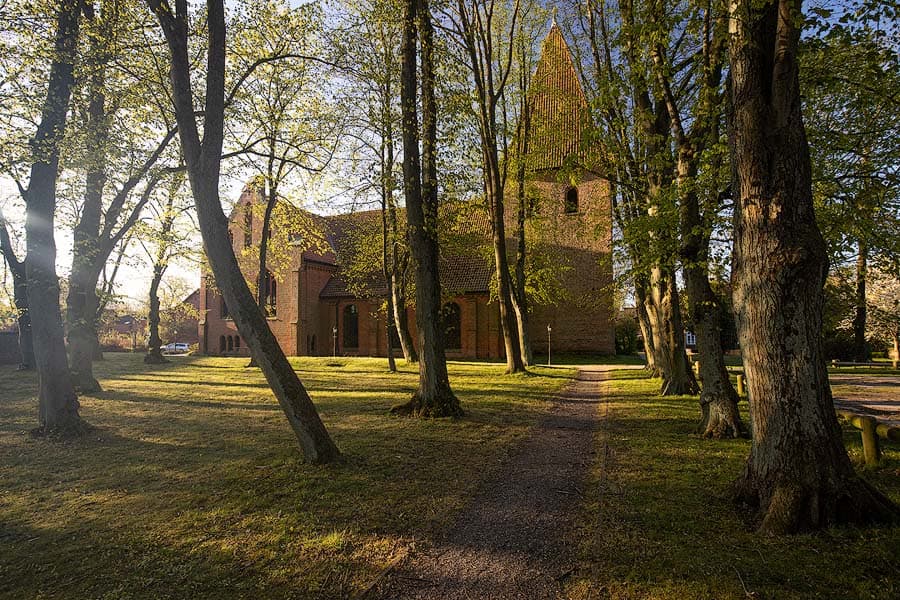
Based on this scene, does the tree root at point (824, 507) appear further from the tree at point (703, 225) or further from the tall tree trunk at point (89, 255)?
the tall tree trunk at point (89, 255)

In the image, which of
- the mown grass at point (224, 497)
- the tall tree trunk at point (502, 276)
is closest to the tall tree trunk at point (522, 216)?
the tall tree trunk at point (502, 276)

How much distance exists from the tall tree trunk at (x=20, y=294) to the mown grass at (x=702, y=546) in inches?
447

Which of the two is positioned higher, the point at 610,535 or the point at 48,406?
the point at 48,406

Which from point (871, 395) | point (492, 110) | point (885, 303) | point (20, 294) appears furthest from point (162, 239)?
point (885, 303)

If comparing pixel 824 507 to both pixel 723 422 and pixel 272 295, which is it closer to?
pixel 723 422

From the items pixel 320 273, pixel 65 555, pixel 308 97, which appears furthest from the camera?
pixel 320 273

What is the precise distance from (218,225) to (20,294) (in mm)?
14217

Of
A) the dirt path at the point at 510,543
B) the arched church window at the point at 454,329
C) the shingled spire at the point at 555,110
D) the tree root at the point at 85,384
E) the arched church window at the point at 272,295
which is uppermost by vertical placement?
Answer: the shingled spire at the point at 555,110

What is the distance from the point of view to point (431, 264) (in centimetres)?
1065

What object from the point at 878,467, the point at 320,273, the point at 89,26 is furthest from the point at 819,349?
→ the point at 320,273

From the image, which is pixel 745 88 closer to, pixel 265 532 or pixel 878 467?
pixel 878 467

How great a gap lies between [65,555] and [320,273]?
3279cm

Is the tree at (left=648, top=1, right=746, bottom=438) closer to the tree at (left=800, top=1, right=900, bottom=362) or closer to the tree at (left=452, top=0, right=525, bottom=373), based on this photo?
the tree at (left=800, top=1, right=900, bottom=362)

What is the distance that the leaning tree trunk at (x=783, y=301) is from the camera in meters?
4.40
